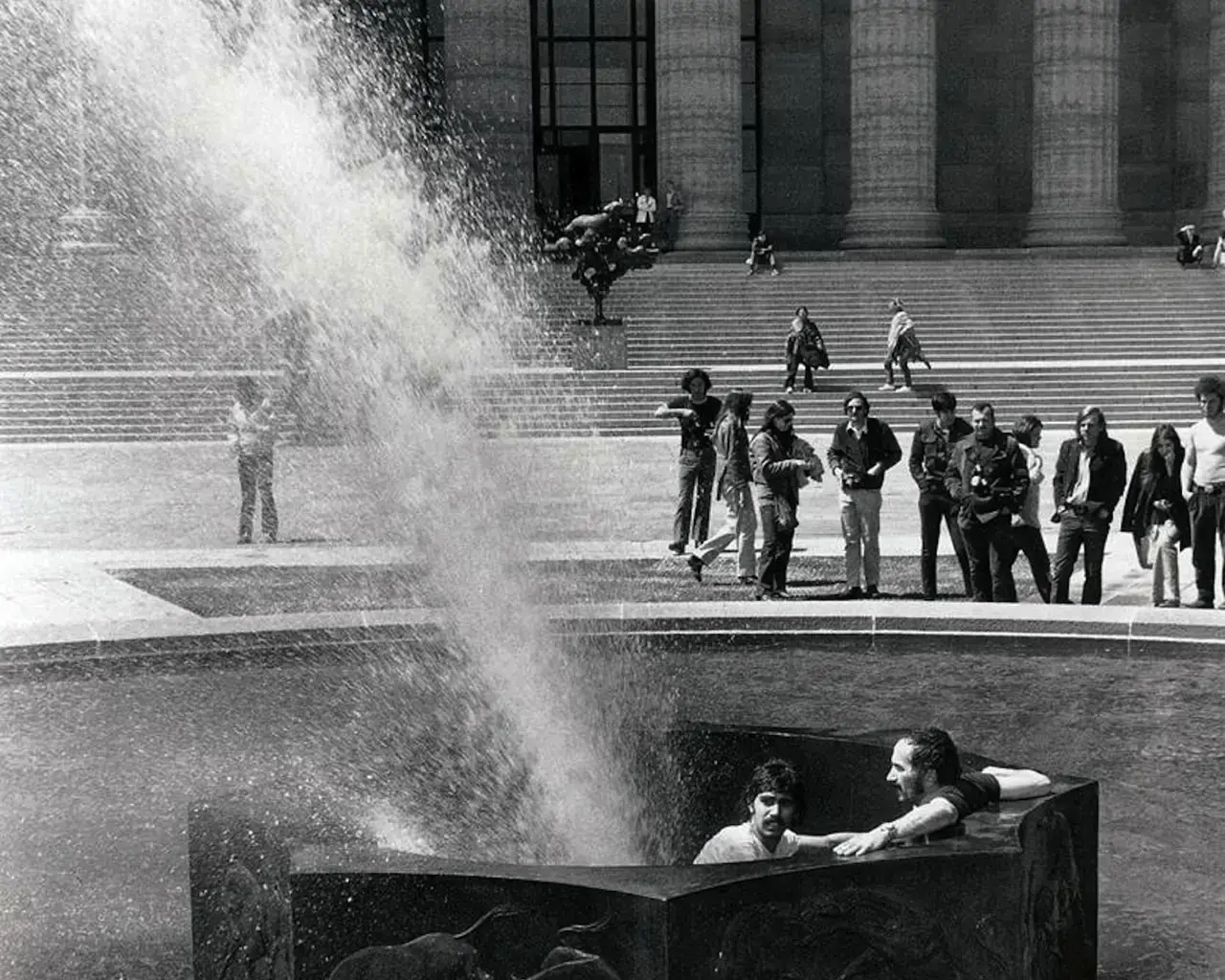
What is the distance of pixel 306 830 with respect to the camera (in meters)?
6.69

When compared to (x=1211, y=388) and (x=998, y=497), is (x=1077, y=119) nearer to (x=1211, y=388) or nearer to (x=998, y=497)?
(x=1211, y=388)

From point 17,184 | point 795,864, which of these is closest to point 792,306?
point 17,184

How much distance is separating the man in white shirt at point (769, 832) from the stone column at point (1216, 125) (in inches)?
1624

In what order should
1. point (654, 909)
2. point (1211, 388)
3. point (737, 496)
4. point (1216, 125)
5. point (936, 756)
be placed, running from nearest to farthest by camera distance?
point (654, 909), point (936, 756), point (1211, 388), point (737, 496), point (1216, 125)

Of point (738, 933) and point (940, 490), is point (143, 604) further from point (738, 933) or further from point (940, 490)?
point (738, 933)

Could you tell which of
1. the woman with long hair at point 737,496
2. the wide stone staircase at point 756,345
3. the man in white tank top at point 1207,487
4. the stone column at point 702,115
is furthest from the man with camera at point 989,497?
the stone column at point 702,115

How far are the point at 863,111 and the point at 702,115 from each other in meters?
3.45

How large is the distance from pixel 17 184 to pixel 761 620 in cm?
3968

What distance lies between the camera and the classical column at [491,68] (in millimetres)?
44781

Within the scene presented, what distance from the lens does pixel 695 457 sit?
17.1m

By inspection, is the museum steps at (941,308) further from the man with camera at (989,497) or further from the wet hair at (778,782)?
the wet hair at (778,782)

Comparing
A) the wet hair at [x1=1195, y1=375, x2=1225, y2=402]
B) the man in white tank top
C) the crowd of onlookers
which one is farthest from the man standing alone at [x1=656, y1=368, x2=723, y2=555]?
the wet hair at [x1=1195, y1=375, x2=1225, y2=402]

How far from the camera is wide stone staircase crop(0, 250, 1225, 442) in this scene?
28969mm

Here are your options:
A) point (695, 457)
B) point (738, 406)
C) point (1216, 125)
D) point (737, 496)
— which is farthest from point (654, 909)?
point (1216, 125)
